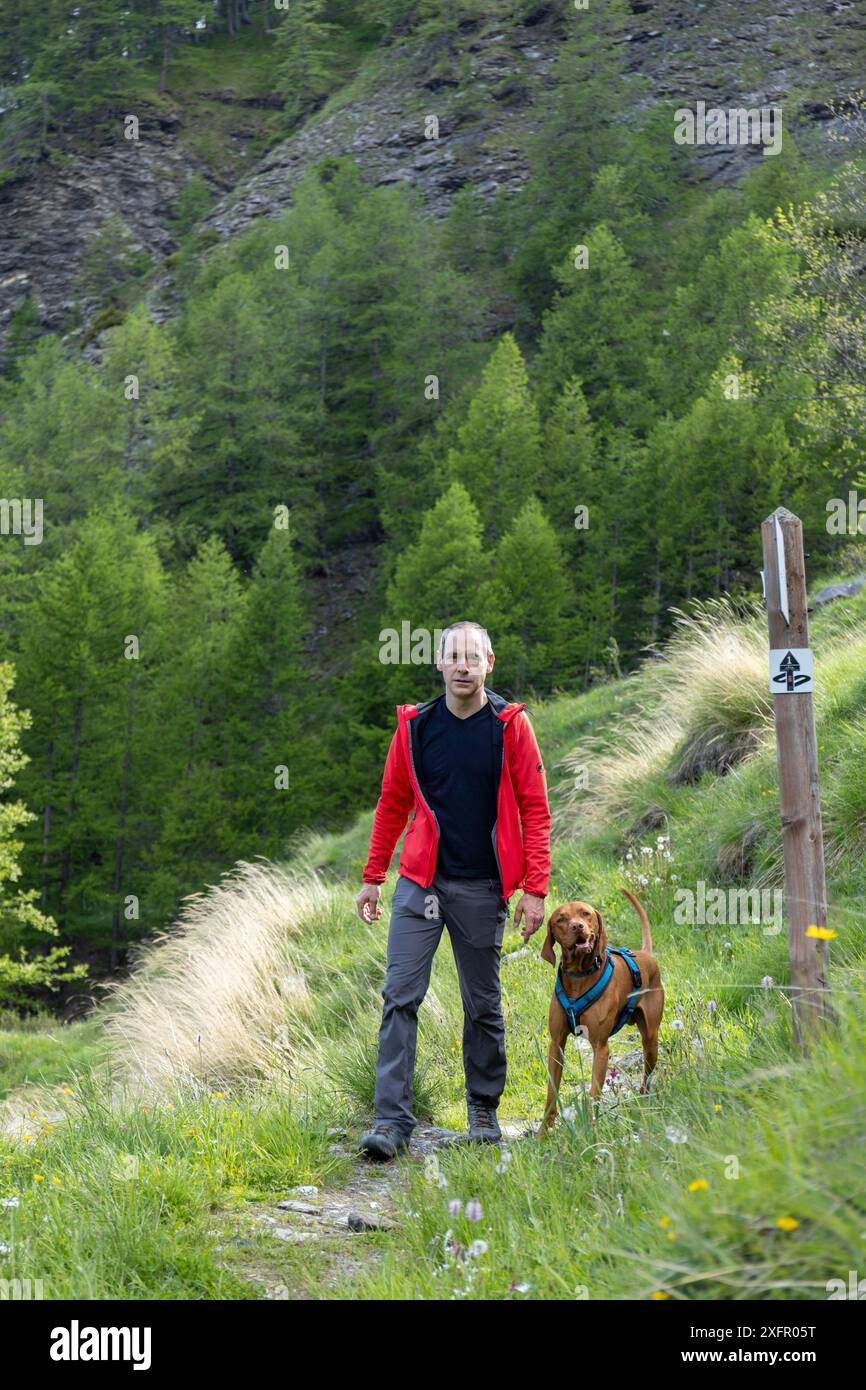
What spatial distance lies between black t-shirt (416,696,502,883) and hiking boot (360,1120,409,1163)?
1.03 m

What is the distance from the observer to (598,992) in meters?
4.76

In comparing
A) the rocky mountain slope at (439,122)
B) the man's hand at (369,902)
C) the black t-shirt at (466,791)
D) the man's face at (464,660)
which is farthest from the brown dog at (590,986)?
the rocky mountain slope at (439,122)

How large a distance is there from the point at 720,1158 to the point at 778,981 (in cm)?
301

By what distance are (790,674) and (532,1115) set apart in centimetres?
247

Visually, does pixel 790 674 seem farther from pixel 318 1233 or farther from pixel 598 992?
pixel 318 1233

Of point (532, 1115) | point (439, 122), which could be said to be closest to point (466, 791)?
point (532, 1115)

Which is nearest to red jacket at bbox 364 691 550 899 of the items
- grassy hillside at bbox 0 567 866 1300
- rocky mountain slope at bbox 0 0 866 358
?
Result: grassy hillside at bbox 0 567 866 1300

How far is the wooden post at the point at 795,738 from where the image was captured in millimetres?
4188

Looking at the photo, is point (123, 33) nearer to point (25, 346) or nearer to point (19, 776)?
point (25, 346)

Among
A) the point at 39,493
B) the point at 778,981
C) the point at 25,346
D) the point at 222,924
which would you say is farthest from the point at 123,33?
the point at 778,981

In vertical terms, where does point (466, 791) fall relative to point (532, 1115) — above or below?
above

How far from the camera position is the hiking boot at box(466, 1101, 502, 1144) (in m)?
4.85

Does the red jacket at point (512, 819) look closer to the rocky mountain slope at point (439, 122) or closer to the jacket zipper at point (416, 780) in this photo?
the jacket zipper at point (416, 780)
